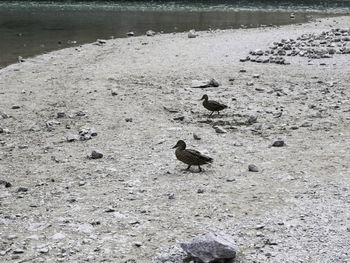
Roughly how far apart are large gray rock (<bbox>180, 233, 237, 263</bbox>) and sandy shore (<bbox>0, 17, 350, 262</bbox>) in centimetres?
32

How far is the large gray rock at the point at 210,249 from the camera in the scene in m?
5.61

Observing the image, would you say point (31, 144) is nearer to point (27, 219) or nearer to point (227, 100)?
point (27, 219)

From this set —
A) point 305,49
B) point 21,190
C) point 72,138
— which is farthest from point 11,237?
point 305,49

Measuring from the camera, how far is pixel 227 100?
43.1 feet

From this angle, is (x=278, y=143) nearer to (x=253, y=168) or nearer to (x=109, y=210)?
(x=253, y=168)

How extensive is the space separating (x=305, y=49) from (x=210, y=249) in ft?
50.0

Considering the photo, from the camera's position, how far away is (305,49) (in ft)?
64.2

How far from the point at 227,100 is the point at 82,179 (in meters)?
5.69

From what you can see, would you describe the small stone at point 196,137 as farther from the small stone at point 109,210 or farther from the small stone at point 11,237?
the small stone at point 11,237

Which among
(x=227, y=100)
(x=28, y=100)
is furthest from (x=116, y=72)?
(x=227, y=100)

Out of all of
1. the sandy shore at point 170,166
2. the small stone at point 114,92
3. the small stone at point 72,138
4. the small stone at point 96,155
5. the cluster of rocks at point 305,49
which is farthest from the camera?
the cluster of rocks at point 305,49

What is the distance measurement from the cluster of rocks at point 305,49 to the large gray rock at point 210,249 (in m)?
12.7

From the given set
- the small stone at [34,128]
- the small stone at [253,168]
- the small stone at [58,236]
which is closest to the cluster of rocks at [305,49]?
the small stone at [34,128]

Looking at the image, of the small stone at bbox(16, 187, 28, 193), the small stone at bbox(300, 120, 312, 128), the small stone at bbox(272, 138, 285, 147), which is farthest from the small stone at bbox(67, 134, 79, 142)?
the small stone at bbox(300, 120, 312, 128)
